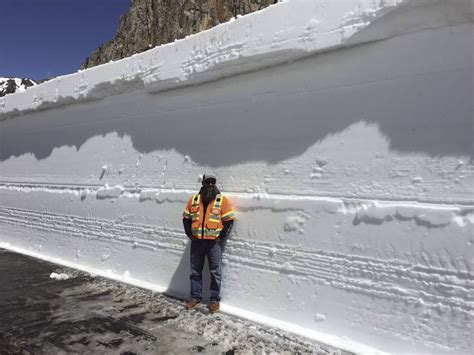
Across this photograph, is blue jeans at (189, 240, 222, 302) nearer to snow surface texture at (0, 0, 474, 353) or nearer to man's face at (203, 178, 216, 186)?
snow surface texture at (0, 0, 474, 353)

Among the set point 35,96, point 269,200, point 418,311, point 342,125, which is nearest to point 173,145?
point 269,200

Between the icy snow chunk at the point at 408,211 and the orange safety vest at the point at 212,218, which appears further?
the orange safety vest at the point at 212,218

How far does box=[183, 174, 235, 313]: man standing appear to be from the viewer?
4.62 m

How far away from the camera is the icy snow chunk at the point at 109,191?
20.6 feet

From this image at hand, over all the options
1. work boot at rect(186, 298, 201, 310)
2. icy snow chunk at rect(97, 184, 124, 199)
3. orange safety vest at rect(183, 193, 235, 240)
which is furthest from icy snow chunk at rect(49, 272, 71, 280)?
orange safety vest at rect(183, 193, 235, 240)

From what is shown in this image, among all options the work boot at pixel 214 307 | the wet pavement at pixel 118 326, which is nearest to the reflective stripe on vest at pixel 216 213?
the work boot at pixel 214 307

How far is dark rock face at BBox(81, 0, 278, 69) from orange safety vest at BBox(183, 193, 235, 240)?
1156 inches

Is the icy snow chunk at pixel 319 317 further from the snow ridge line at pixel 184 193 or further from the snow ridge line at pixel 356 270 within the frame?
the snow ridge line at pixel 184 193

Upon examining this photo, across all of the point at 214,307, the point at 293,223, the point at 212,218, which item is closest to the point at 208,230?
the point at 212,218

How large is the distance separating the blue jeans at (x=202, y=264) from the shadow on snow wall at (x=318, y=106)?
3.13ft

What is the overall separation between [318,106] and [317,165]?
1.86ft

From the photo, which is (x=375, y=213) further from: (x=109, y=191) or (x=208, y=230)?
(x=109, y=191)

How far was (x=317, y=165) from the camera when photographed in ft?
13.4

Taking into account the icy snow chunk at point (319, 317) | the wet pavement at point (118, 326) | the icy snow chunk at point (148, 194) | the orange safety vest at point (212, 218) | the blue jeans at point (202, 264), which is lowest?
the wet pavement at point (118, 326)
